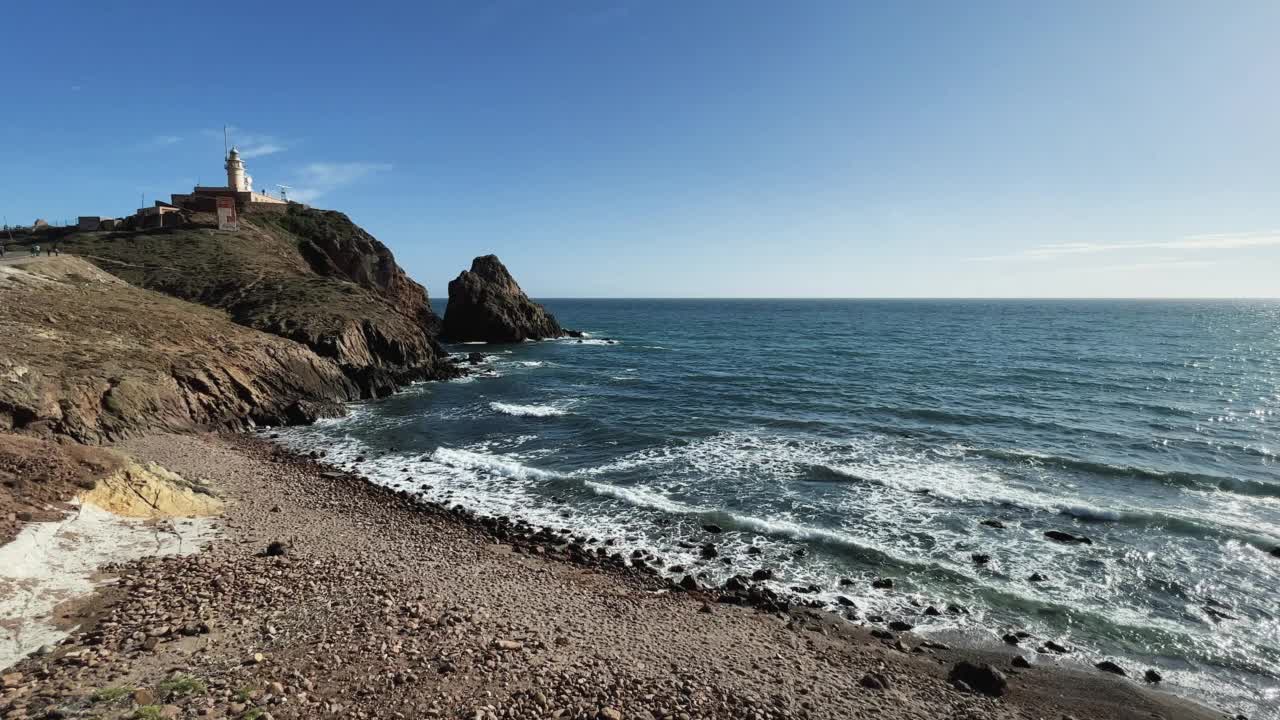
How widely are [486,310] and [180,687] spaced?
265 feet

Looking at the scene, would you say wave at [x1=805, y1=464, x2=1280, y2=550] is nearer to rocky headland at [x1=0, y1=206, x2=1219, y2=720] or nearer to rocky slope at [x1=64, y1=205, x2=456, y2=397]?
rocky headland at [x1=0, y1=206, x2=1219, y2=720]

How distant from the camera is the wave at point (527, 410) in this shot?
40.9 metres

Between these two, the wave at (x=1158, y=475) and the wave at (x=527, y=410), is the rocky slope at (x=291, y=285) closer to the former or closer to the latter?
the wave at (x=527, y=410)

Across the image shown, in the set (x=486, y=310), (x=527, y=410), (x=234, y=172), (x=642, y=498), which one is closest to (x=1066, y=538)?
(x=642, y=498)

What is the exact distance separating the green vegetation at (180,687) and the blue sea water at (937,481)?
12.9 metres

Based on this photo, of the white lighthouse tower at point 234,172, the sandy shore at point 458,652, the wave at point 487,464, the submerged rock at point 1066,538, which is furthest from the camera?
the white lighthouse tower at point 234,172

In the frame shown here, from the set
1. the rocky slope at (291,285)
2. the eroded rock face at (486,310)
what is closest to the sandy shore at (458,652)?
the rocky slope at (291,285)

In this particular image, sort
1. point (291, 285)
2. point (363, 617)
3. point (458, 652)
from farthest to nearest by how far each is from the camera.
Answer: point (291, 285) → point (363, 617) → point (458, 652)

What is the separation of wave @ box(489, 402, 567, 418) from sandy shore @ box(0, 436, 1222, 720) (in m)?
21.8

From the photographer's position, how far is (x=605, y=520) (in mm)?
22797

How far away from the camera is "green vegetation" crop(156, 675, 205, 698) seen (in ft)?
31.3

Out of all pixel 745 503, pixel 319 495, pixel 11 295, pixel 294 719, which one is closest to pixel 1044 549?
pixel 745 503

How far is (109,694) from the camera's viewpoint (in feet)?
30.3

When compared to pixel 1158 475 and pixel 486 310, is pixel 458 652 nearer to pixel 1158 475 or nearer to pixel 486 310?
pixel 1158 475
